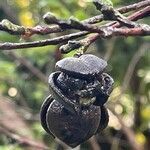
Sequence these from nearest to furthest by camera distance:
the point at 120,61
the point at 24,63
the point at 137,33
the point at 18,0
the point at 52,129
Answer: the point at 137,33
the point at 52,129
the point at 24,63
the point at 18,0
the point at 120,61

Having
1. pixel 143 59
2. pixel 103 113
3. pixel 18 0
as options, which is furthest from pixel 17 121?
pixel 103 113

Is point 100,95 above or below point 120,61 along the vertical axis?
above

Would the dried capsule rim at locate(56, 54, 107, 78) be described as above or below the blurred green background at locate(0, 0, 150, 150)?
above

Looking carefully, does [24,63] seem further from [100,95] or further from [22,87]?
[100,95]

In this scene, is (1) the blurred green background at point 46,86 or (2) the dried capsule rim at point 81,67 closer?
(2) the dried capsule rim at point 81,67

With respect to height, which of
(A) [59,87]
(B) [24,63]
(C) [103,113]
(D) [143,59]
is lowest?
(D) [143,59]

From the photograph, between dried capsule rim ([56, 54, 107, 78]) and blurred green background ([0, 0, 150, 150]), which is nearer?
dried capsule rim ([56, 54, 107, 78])

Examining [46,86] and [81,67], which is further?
[46,86]

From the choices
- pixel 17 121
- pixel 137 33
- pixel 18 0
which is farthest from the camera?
pixel 18 0

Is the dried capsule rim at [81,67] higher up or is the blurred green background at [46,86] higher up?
the dried capsule rim at [81,67]

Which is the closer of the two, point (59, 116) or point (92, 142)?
point (59, 116)

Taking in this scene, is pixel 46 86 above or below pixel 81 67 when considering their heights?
below
